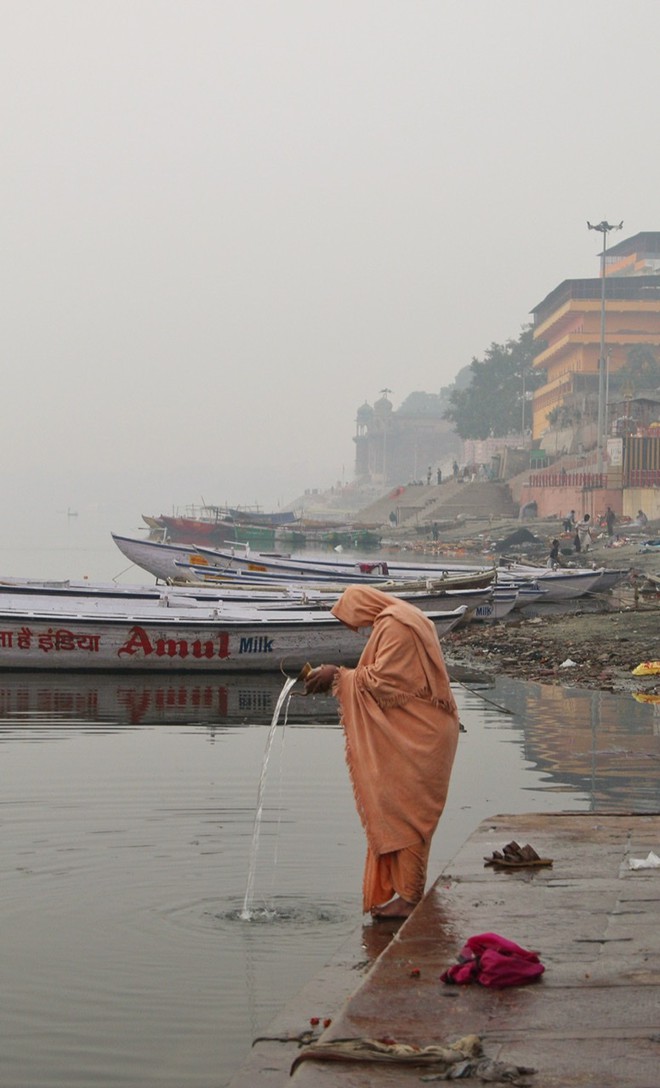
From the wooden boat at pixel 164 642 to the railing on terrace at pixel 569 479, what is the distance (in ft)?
122

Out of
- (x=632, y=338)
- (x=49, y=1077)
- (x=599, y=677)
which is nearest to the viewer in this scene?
(x=49, y=1077)

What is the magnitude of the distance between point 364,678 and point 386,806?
54cm

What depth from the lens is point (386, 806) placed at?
19.6 feet

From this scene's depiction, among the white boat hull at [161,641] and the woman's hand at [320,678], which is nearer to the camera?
the woman's hand at [320,678]

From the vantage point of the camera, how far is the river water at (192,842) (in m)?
5.57

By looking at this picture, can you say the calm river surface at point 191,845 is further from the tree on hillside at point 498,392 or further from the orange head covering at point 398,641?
the tree on hillside at point 498,392

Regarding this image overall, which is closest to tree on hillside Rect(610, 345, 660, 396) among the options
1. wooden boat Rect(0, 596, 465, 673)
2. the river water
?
wooden boat Rect(0, 596, 465, 673)

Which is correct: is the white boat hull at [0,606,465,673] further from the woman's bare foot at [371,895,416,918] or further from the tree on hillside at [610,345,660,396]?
the tree on hillside at [610,345,660,396]

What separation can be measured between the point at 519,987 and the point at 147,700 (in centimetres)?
1100

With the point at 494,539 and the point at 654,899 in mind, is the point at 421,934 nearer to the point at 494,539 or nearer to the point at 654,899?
the point at 654,899

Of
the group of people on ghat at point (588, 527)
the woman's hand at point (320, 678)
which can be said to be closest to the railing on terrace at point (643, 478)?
the group of people on ghat at point (588, 527)

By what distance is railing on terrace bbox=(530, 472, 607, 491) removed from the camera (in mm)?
53169

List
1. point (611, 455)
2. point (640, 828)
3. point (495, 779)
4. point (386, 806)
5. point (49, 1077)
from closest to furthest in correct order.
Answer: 1. point (49, 1077)
2. point (386, 806)
3. point (640, 828)
4. point (495, 779)
5. point (611, 455)

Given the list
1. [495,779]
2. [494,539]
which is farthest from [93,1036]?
[494,539]
